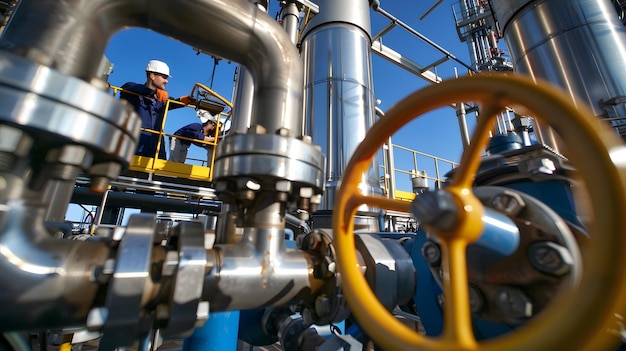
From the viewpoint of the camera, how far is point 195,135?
7.56 feet

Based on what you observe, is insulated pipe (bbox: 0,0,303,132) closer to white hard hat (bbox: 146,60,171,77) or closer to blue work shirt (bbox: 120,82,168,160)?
blue work shirt (bbox: 120,82,168,160)

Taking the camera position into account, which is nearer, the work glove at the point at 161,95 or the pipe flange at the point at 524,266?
the pipe flange at the point at 524,266

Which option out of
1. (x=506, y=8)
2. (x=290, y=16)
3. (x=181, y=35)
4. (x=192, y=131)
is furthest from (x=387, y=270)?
(x=192, y=131)

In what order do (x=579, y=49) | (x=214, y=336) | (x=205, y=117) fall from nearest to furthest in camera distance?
(x=214, y=336) < (x=579, y=49) < (x=205, y=117)

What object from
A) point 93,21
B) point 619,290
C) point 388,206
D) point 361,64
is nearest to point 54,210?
point 93,21

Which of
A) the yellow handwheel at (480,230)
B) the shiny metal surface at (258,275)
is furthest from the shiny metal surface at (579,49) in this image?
the shiny metal surface at (258,275)

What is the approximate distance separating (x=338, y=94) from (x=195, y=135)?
1415 mm

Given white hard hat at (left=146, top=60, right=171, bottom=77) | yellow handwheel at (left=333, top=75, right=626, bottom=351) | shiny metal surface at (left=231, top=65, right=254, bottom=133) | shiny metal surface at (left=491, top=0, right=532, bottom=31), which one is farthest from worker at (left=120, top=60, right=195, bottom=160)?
shiny metal surface at (left=491, top=0, right=532, bottom=31)

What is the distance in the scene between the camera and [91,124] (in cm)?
34

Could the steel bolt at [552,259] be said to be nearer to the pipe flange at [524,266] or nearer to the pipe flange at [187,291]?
the pipe flange at [524,266]

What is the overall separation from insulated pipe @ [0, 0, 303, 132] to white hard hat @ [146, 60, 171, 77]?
2.00 meters

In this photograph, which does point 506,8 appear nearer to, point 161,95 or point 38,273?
point 38,273

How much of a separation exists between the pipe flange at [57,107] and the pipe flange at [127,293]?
13cm

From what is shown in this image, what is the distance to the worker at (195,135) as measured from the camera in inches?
91.1
